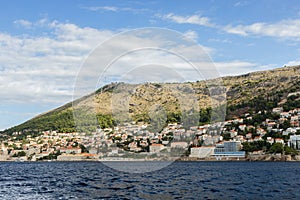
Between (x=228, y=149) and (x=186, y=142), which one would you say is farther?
(x=186, y=142)

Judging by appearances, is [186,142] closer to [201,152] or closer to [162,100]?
[201,152]

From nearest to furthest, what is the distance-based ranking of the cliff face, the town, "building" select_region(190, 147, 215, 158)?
the cliff face
the town
"building" select_region(190, 147, 215, 158)

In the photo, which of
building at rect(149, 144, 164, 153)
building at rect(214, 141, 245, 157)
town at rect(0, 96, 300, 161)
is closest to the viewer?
town at rect(0, 96, 300, 161)

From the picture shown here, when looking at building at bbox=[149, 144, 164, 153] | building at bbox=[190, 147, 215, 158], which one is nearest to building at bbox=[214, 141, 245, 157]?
building at bbox=[190, 147, 215, 158]

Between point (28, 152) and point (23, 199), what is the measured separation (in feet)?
454

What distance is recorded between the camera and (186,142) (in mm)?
130375

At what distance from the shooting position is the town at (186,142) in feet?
379

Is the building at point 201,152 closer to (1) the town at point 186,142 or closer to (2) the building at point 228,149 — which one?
(1) the town at point 186,142

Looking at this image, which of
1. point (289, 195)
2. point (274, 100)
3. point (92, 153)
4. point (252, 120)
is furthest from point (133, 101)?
point (274, 100)

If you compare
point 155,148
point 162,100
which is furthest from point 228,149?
point 162,100

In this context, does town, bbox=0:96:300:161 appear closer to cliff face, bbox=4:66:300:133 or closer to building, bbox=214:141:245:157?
building, bbox=214:141:245:157

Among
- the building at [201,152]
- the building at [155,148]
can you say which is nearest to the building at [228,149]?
the building at [201,152]

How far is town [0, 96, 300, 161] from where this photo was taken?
116 m

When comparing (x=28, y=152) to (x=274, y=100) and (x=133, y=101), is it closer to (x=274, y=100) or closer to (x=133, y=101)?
(x=133, y=101)
